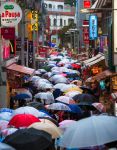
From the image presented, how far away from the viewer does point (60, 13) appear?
410ft

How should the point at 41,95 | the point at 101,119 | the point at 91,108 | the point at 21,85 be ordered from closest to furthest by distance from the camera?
the point at 101,119, the point at 91,108, the point at 41,95, the point at 21,85

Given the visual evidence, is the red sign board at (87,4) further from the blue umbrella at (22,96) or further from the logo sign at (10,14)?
the logo sign at (10,14)

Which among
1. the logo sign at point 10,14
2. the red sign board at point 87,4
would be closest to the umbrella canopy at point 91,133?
the logo sign at point 10,14

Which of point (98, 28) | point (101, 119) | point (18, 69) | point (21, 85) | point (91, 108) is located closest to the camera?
point (101, 119)

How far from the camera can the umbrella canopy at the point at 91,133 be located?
8.37 m

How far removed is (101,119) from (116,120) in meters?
0.32

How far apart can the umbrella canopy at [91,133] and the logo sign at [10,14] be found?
11.6 metres

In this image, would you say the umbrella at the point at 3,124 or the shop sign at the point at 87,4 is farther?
the shop sign at the point at 87,4

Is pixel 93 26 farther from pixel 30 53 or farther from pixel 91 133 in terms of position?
pixel 91 133

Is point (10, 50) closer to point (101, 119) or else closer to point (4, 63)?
point (4, 63)

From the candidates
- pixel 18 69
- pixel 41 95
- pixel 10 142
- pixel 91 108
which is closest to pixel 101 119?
pixel 10 142

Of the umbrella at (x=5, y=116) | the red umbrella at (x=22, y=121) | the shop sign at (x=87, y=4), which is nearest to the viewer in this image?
the red umbrella at (x=22, y=121)

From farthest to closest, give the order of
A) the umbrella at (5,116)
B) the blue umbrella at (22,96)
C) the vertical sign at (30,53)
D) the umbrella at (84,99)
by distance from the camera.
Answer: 1. the vertical sign at (30,53)
2. the blue umbrella at (22,96)
3. the umbrella at (84,99)
4. the umbrella at (5,116)

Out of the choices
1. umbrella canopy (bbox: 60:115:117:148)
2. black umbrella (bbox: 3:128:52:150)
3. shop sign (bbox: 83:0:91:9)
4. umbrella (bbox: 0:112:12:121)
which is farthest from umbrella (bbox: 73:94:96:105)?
shop sign (bbox: 83:0:91:9)
